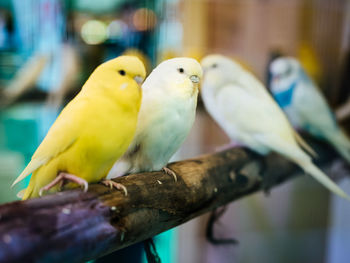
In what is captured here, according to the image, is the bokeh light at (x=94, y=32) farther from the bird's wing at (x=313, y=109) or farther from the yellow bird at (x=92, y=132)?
the bird's wing at (x=313, y=109)

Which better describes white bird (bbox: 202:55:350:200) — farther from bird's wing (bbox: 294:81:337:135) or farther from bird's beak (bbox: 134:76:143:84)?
bird's beak (bbox: 134:76:143:84)

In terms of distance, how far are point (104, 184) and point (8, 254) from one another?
16cm

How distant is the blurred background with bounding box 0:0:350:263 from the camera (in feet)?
2.62

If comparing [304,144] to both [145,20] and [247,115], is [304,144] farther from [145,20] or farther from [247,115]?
[145,20]

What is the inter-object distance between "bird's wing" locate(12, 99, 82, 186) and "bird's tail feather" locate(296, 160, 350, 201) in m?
0.57

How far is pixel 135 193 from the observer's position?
53cm

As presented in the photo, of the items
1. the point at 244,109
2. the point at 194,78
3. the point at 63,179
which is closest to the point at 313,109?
the point at 244,109

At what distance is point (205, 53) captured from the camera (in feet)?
2.73

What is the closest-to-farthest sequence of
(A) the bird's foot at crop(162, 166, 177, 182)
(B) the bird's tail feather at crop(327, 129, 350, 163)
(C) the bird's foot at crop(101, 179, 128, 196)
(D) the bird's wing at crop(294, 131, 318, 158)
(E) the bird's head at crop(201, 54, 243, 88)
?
1. (C) the bird's foot at crop(101, 179, 128, 196)
2. (A) the bird's foot at crop(162, 166, 177, 182)
3. (E) the bird's head at crop(201, 54, 243, 88)
4. (D) the bird's wing at crop(294, 131, 318, 158)
5. (B) the bird's tail feather at crop(327, 129, 350, 163)

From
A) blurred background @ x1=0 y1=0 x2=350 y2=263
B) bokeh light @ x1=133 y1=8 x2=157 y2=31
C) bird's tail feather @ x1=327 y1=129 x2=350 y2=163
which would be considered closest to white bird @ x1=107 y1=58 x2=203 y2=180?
blurred background @ x1=0 y1=0 x2=350 y2=263

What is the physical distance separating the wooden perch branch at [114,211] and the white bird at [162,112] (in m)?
0.03

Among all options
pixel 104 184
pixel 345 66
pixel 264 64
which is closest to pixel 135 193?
pixel 104 184

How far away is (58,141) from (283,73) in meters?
0.62

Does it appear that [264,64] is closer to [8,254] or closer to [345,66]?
[345,66]
